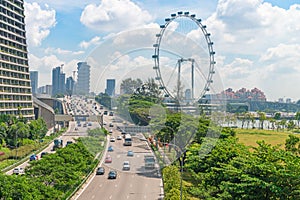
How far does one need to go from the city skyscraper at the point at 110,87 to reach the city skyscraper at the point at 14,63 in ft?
95.1

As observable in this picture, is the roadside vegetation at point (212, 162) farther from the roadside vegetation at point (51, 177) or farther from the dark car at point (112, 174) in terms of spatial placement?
the roadside vegetation at point (51, 177)

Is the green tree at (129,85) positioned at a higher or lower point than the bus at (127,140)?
higher

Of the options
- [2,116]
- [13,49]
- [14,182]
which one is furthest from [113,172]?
[13,49]

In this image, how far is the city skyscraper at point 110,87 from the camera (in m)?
11.0

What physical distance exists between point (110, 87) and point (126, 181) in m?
7.92

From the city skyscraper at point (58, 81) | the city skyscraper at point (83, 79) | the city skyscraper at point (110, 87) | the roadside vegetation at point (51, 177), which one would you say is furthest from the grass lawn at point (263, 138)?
the city skyscraper at point (58, 81)

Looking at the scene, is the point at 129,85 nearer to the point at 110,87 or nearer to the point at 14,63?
the point at 110,87

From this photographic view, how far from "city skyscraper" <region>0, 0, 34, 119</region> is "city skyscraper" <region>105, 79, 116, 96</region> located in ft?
95.1

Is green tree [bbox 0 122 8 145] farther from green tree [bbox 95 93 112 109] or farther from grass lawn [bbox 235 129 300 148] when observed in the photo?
grass lawn [bbox 235 129 300 148]

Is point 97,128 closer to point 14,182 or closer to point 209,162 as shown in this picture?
point 14,182

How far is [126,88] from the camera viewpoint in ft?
41.8

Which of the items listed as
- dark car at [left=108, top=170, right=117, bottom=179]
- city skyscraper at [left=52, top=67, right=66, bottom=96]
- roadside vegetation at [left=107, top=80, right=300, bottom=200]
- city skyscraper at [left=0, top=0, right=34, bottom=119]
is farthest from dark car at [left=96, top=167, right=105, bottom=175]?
city skyscraper at [left=52, top=67, right=66, bottom=96]

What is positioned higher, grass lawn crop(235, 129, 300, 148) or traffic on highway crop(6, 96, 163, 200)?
traffic on highway crop(6, 96, 163, 200)

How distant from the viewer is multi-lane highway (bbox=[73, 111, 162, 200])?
14117mm
